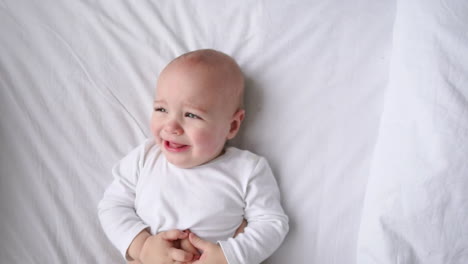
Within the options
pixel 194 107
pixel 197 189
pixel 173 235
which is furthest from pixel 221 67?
pixel 173 235

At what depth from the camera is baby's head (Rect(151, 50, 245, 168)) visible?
96cm

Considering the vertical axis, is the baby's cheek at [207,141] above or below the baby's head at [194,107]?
below

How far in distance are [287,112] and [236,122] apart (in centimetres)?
14

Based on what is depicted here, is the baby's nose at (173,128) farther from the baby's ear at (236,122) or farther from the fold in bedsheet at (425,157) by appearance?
the fold in bedsheet at (425,157)

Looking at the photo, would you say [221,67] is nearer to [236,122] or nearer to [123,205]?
[236,122]

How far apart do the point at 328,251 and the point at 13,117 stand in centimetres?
91

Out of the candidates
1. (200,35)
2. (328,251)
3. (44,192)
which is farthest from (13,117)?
(328,251)

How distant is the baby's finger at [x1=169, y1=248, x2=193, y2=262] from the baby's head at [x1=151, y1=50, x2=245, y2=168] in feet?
0.69

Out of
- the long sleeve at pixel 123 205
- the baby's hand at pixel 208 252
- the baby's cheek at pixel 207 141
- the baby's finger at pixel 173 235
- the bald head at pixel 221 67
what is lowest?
the baby's hand at pixel 208 252

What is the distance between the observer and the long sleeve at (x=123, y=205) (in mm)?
978

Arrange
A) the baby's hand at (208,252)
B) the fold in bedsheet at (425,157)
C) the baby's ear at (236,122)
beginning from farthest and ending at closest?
the baby's ear at (236,122) → the baby's hand at (208,252) → the fold in bedsheet at (425,157)

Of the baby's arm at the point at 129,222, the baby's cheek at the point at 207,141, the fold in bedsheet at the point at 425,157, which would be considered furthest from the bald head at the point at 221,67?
the fold in bedsheet at the point at 425,157

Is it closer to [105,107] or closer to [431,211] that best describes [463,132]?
[431,211]

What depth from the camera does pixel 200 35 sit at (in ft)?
3.82
